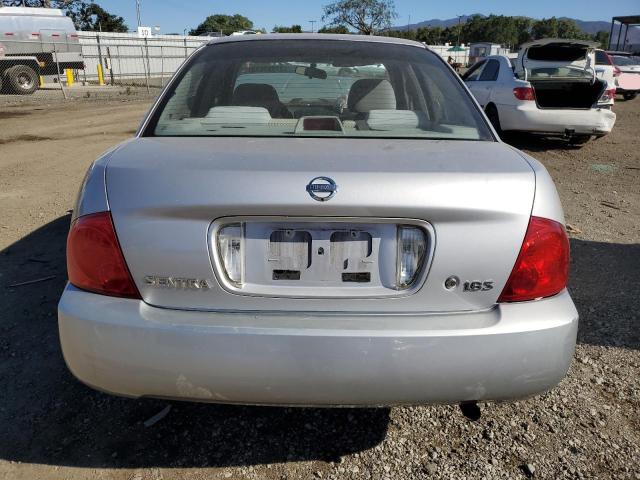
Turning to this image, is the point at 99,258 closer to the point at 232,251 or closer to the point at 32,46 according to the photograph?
the point at 232,251

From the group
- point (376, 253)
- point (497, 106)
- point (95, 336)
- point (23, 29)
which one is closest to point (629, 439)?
point (376, 253)

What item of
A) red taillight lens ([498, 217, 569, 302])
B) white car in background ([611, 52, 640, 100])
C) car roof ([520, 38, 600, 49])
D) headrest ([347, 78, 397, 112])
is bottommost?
white car in background ([611, 52, 640, 100])

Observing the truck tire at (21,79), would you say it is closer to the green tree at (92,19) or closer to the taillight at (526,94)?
the taillight at (526,94)

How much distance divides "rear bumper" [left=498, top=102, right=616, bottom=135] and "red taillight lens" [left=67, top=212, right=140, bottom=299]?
27.7 ft

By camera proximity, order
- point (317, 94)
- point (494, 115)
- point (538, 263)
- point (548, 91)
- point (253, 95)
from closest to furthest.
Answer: point (538, 263) → point (253, 95) → point (317, 94) → point (494, 115) → point (548, 91)

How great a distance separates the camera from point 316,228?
1.75m

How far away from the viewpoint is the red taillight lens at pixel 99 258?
5.80ft

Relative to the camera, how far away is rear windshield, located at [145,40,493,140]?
7.84ft

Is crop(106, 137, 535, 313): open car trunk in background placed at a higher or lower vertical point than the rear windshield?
lower

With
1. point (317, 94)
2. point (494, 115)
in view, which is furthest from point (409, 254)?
point (494, 115)

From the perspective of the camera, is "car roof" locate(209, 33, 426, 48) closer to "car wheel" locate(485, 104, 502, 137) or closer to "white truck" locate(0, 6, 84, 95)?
"car wheel" locate(485, 104, 502, 137)

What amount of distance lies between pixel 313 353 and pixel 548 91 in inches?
393

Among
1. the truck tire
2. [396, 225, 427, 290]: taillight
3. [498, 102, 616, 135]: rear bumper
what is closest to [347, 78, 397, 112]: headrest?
[396, 225, 427, 290]: taillight

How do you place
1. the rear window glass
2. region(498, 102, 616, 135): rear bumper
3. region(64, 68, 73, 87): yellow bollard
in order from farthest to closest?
region(64, 68, 73, 87): yellow bollard < the rear window glass < region(498, 102, 616, 135): rear bumper
